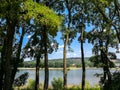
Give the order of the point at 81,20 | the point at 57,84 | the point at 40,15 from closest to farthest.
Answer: the point at 40,15 < the point at 81,20 < the point at 57,84

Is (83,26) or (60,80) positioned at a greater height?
(83,26)

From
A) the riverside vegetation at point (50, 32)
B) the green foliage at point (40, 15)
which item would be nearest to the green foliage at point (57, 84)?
the riverside vegetation at point (50, 32)

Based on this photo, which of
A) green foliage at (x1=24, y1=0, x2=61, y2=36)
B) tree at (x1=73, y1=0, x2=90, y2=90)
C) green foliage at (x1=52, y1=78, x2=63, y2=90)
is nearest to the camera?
green foliage at (x1=24, y1=0, x2=61, y2=36)

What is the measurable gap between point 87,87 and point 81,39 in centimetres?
820

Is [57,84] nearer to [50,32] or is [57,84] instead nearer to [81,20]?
[81,20]

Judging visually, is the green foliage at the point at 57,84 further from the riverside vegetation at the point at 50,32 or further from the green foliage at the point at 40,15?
the green foliage at the point at 40,15

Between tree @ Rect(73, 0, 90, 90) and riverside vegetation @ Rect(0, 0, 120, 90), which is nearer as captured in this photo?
riverside vegetation @ Rect(0, 0, 120, 90)

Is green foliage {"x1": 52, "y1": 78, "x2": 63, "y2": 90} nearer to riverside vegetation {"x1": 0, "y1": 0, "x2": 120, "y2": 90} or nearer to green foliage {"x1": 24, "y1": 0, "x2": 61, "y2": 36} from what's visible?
riverside vegetation {"x1": 0, "y1": 0, "x2": 120, "y2": 90}

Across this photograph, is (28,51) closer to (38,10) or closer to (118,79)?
(118,79)

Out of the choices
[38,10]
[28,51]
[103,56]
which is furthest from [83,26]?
[38,10]

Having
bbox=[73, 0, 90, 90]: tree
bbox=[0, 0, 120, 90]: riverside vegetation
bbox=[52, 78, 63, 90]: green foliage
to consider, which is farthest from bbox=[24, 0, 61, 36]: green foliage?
bbox=[52, 78, 63, 90]: green foliage

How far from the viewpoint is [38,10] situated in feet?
63.3

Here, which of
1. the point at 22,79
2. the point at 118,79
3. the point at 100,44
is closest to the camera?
the point at 118,79

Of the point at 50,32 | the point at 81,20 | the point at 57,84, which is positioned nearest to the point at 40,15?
the point at 50,32
